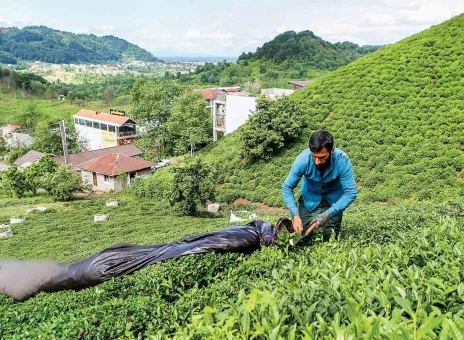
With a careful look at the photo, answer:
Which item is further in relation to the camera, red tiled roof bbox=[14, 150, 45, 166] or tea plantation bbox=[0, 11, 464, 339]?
red tiled roof bbox=[14, 150, 45, 166]

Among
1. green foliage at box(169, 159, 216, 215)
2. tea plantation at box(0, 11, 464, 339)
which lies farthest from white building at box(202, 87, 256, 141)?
green foliage at box(169, 159, 216, 215)

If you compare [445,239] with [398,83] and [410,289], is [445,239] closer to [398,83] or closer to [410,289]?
[410,289]

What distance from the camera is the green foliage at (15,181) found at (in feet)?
77.8

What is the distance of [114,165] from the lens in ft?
83.1

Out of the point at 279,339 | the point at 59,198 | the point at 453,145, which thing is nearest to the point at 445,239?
the point at 279,339

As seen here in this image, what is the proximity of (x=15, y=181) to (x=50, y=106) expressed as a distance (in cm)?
5511

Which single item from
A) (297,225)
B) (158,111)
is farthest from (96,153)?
(297,225)

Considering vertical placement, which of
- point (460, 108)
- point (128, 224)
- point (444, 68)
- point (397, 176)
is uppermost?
point (444, 68)

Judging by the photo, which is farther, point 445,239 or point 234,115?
point 234,115

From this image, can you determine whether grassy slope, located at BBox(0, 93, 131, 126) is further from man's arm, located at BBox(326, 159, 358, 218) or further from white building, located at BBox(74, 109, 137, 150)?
man's arm, located at BBox(326, 159, 358, 218)

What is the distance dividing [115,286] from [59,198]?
2017 cm

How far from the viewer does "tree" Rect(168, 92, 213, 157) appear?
31141 mm

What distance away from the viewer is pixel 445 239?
2701 mm

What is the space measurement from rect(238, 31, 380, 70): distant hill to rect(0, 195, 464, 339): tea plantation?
7454 cm
